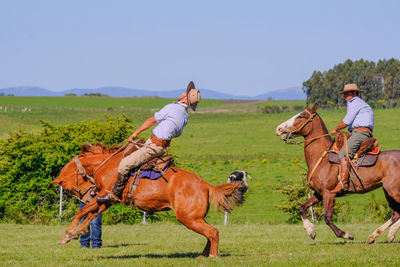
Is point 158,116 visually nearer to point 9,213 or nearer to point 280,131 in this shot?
point 280,131

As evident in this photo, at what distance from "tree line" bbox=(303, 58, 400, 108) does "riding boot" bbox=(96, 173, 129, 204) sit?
10298 cm

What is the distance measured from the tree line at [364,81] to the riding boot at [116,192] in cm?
10298

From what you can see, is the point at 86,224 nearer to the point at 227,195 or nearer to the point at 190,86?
the point at 227,195

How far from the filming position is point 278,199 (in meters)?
37.3

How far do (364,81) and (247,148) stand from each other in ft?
201

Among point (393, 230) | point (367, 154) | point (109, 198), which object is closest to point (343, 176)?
point (367, 154)

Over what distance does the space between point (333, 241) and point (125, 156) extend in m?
5.65

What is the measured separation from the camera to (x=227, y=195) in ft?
35.4

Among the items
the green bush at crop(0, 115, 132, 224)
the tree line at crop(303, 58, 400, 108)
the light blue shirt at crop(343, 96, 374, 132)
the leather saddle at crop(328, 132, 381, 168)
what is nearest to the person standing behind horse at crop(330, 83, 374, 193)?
the light blue shirt at crop(343, 96, 374, 132)

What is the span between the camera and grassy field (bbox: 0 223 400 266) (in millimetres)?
10203

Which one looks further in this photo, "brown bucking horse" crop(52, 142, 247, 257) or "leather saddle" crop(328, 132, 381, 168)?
"leather saddle" crop(328, 132, 381, 168)

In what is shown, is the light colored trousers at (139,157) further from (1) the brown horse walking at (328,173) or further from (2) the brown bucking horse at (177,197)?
(1) the brown horse walking at (328,173)

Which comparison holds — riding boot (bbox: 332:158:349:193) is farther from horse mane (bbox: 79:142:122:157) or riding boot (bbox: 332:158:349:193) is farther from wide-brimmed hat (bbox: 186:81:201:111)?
horse mane (bbox: 79:142:122:157)

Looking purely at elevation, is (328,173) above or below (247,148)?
above
